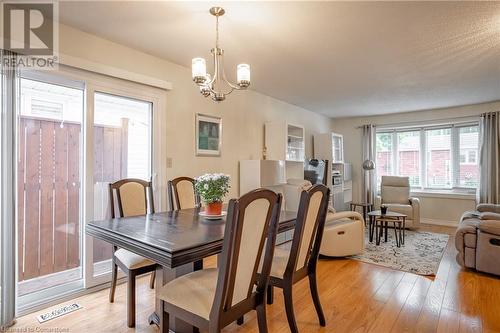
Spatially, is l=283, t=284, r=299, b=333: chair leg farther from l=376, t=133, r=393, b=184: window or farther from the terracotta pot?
l=376, t=133, r=393, b=184: window

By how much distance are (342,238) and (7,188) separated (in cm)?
334

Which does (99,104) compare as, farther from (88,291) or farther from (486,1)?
(486,1)

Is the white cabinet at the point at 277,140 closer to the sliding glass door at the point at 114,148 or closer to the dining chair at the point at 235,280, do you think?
the sliding glass door at the point at 114,148

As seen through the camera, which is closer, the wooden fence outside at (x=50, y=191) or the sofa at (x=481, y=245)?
the wooden fence outside at (x=50, y=191)

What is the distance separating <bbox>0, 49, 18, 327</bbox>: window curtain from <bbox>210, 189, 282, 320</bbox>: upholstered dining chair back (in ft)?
5.79

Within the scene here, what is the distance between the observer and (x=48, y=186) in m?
2.46

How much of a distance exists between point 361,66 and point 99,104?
298cm

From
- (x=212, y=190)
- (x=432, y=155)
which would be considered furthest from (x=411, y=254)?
(x=432, y=155)

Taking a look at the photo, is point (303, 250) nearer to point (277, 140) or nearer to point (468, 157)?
point (277, 140)

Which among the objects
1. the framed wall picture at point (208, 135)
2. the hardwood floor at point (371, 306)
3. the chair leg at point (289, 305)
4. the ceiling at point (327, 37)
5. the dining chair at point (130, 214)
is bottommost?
the hardwood floor at point (371, 306)

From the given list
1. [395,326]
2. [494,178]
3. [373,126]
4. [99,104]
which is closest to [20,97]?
[99,104]

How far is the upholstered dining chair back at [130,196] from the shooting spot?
2395 millimetres

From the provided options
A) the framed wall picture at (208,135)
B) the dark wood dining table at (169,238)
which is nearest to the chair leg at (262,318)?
the dark wood dining table at (169,238)

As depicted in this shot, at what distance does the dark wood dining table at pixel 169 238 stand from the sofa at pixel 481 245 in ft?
7.38
